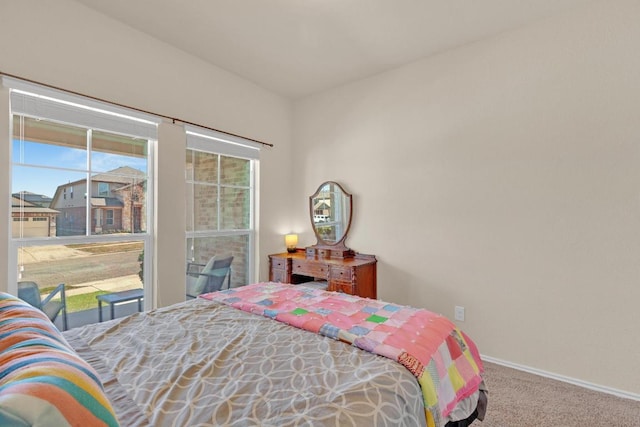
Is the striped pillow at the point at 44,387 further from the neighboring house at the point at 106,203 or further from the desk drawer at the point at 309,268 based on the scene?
the desk drawer at the point at 309,268

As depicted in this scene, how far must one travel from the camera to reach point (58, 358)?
0.71m

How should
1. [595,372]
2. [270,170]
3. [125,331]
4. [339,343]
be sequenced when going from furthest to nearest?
[270,170] → [595,372] → [125,331] → [339,343]

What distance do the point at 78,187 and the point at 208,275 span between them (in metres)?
1.33

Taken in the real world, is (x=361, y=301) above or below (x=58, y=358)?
below

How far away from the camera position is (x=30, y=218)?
2.09m

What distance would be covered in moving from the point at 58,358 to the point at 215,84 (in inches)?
116

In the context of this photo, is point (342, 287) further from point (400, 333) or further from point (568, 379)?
point (568, 379)

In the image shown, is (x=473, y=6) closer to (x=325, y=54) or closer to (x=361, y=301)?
(x=325, y=54)

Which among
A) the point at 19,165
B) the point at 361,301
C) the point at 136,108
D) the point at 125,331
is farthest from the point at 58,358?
the point at 136,108

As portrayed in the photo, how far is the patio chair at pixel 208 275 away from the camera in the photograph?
2.98 m

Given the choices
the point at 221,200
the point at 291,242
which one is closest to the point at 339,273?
the point at 291,242

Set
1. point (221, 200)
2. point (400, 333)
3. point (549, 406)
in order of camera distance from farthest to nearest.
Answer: point (221, 200) < point (549, 406) < point (400, 333)

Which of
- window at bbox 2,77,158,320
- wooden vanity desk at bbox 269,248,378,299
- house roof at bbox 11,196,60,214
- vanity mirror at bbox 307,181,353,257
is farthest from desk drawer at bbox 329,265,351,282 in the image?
house roof at bbox 11,196,60,214

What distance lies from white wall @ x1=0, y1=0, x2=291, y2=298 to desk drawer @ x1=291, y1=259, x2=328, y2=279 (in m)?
0.45
